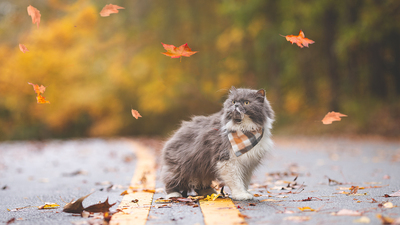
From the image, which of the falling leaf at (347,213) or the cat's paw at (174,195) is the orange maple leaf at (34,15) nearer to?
the cat's paw at (174,195)

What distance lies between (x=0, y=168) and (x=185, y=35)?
66.5 ft

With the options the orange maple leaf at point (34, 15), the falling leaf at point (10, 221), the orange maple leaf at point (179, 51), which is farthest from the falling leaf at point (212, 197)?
the orange maple leaf at point (34, 15)

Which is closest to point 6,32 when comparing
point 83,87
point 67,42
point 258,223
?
point 67,42

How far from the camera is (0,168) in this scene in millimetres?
8875

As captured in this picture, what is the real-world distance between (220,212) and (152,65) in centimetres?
2377

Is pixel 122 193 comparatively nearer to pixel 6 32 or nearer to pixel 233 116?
pixel 233 116

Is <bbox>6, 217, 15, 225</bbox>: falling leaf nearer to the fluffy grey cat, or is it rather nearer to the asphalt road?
the asphalt road

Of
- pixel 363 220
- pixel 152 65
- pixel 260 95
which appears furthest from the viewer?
pixel 152 65

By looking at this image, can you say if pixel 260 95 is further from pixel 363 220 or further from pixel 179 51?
pixel 363 220

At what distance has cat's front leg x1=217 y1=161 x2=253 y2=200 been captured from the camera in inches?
157

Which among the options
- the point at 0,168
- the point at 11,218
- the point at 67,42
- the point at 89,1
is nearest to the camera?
the point at 11,218

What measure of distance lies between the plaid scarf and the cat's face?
0.07 metres

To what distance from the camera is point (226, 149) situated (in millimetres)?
3988

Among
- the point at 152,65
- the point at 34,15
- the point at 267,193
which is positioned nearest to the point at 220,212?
the point at 267,193
